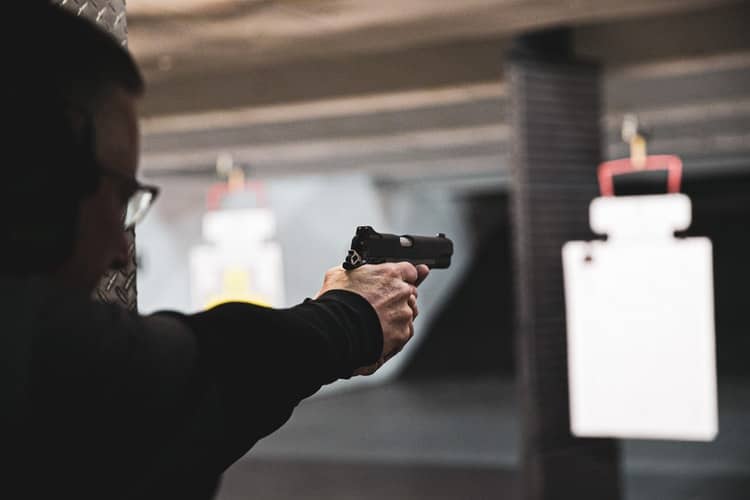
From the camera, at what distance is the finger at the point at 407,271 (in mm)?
1231

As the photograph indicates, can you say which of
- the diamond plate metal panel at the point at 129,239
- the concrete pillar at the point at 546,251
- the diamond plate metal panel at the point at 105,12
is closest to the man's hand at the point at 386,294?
the diamond plate metal panel at the point at 129,239

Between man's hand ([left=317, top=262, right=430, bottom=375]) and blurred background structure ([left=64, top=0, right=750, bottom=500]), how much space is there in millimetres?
2581

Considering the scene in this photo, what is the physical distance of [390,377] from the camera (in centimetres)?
1152

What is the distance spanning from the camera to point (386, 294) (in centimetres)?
115

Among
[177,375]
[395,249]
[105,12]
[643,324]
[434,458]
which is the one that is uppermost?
[105,12]

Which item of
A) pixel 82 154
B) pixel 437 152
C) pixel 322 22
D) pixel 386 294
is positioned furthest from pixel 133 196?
pixel 437 152

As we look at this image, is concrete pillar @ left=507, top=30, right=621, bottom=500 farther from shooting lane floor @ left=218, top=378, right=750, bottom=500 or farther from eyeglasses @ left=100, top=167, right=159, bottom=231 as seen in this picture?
eyeglasses @ left=100, top=167, right=159, bottom=231

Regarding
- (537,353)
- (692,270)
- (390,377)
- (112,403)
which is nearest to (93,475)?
(112,403)

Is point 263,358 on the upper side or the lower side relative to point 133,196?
lower

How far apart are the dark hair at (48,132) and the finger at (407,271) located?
0.50 meters

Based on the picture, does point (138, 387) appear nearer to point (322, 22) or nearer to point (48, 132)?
point (48, 132)

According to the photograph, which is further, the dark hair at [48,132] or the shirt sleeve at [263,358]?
the shirt sleeve at [263,358]

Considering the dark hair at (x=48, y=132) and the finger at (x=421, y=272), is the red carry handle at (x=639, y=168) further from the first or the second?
the dark hair at (x=48, y=132)

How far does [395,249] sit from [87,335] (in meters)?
0.57
